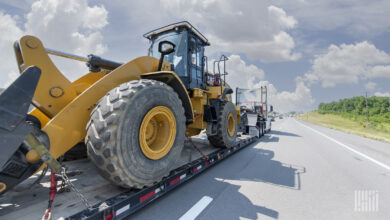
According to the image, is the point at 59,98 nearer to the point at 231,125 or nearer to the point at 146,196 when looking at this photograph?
the point at 146,196

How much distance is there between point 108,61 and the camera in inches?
127

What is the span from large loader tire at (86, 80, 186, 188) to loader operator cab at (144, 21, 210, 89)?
181 cm

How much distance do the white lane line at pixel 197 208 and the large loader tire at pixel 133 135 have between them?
662 mm

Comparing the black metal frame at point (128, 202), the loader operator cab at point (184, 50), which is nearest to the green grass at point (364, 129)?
the loader operator cab at point (184, 50)

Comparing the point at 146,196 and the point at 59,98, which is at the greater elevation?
the point at 59,98

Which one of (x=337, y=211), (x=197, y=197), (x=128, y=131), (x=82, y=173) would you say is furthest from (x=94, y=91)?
(x=337, y=211)

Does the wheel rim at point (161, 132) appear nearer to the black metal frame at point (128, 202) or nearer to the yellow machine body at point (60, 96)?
the black metal frame at point (128, 202)

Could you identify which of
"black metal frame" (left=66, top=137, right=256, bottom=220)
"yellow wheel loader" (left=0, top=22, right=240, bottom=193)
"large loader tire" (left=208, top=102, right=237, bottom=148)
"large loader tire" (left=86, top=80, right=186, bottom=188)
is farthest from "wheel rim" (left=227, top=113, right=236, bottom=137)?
"large loader tire" (left=86, top=80, right=186, bottom=188)

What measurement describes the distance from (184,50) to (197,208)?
3.39m

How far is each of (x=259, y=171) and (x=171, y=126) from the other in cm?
309

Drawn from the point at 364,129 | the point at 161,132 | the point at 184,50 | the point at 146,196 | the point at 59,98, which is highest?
the point at 184,50

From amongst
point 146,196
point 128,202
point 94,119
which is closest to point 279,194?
point 146,196

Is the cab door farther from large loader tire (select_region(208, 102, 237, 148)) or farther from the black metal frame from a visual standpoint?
the black metal frame

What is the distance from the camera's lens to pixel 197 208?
2869 millimetres
